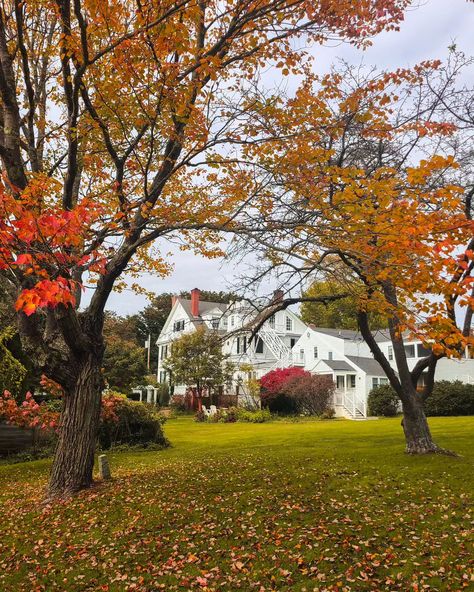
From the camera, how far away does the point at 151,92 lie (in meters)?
7.16

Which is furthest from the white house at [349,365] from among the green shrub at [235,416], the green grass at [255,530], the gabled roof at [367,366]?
the green grass at [255,530]

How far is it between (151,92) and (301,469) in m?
7.78

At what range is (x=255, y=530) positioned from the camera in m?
6.61

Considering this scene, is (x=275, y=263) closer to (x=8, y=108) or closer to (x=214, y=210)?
(x=214, y=210)

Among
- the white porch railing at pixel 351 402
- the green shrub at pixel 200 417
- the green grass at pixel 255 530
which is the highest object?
the white porch railing at pixel 351 402

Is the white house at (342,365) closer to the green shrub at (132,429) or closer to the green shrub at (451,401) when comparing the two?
the green shrub at (451,401)

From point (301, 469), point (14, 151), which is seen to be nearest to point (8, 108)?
point (14, 151)

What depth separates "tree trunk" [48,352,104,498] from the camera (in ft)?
28.6

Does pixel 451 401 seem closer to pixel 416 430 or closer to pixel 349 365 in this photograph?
pixel 349 365

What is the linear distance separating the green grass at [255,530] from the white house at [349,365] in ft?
67.6

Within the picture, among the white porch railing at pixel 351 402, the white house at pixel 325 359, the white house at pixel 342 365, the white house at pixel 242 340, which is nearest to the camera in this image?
the white porch railing at pixel 351 402

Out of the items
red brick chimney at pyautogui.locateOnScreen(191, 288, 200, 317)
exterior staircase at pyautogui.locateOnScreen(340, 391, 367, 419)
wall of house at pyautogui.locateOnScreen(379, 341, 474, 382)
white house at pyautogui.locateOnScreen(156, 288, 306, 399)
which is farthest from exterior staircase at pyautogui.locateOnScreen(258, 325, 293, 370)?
wall of house at pyautogui.locateOnScreen(379, 341, 474, 382)

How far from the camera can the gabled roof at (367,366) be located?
3459cm

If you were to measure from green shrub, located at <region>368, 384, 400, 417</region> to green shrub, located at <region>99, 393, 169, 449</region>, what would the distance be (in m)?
17.2
